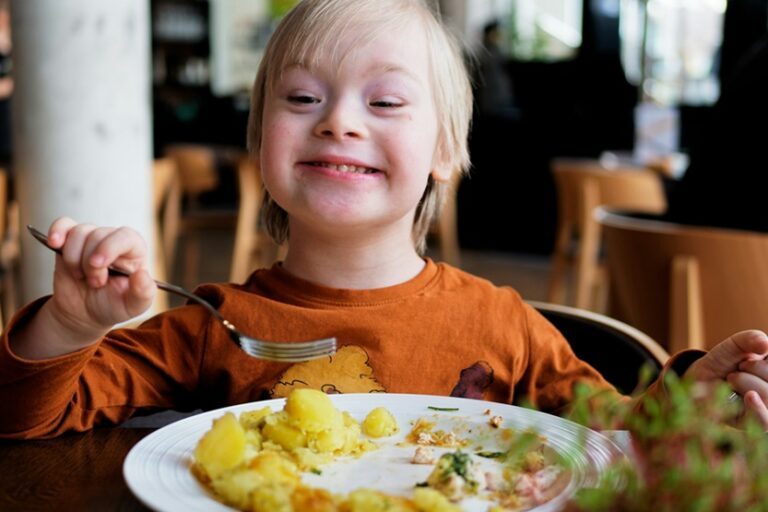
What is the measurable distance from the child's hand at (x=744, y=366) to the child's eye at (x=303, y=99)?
0.56 meters

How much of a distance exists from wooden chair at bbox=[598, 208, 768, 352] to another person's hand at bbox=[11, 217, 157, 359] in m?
1.55

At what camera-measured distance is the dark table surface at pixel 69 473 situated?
0.76 metres

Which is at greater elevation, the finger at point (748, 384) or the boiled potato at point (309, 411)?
the boiled potato at point (309, 411)

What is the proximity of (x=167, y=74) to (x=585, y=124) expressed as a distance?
20.1 ft

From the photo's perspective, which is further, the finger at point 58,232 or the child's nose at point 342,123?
the child's nose at point 342,123

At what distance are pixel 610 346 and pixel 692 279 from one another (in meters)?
0.86

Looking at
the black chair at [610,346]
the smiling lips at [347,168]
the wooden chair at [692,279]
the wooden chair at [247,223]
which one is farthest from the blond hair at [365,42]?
the wooden chair at [247,223]

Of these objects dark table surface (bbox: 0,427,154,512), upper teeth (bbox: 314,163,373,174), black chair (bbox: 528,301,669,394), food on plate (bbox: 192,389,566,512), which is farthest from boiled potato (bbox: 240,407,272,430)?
black chair (bbox: 528,301,669,394)

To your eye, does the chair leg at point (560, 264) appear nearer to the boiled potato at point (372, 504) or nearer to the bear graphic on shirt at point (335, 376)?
the bear graphic on shirt at point (335, 376)

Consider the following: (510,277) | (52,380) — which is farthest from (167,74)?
(52,380)

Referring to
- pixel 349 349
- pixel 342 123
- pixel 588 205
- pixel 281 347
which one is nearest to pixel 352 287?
pixel 349 349

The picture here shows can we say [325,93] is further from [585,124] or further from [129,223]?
[585,124]

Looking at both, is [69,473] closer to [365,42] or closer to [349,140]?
[349,140]

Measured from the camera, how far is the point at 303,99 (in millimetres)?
1251
